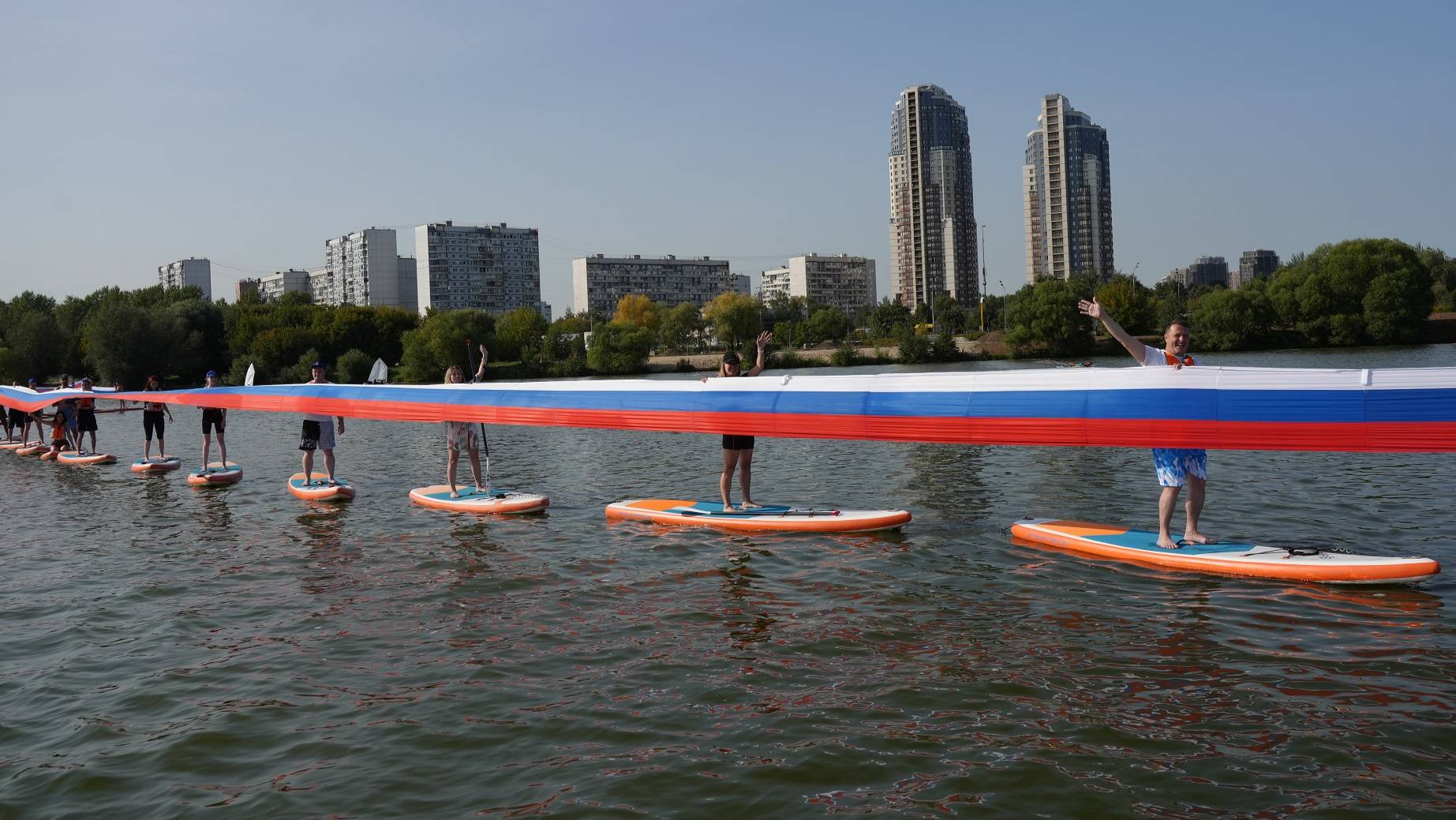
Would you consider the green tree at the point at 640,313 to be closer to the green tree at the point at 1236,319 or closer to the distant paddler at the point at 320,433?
the green tree at the point at 1236,319

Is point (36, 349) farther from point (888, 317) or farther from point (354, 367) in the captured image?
point (888, 317)

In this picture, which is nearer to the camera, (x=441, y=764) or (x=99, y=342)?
(x=441, y=764)

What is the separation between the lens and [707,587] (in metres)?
11.1

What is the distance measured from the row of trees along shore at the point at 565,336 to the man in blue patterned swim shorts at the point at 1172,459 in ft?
243

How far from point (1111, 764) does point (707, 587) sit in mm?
5335

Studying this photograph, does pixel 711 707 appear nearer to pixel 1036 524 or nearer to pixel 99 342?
pixel 1036 524

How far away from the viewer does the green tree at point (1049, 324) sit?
87938 millimetres

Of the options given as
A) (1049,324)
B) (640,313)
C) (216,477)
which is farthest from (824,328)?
(216,477)

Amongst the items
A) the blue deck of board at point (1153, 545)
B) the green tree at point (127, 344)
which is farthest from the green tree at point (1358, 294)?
the green tree at point (127, 344)

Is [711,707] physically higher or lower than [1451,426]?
lower

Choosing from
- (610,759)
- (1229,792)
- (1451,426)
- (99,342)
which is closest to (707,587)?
(610,759)

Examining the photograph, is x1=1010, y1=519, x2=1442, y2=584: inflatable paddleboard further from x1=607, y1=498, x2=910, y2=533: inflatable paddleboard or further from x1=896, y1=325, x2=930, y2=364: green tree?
x1=896, y1=325, x2=930, y2=364: green tree

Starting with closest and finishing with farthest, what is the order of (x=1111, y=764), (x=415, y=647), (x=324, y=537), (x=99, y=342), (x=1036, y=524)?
(x=1111, y=764)
(x=415, y=647)
(x=1036, y=524)
(x=324, y=537)
(x=99, y=342)

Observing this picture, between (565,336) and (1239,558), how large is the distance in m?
95.1
